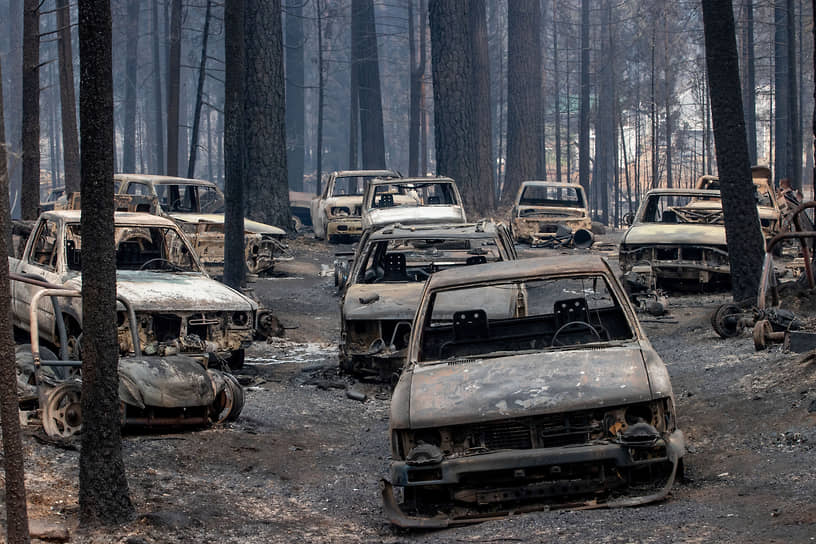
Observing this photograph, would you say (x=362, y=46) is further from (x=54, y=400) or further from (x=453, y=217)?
(x=54, y=400)

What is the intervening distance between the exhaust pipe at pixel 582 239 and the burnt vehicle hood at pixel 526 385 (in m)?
18.7

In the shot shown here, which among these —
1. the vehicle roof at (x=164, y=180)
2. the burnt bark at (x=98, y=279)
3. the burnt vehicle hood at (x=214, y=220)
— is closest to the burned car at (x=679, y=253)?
the burnt vehicle hood at (x=214, y=220)

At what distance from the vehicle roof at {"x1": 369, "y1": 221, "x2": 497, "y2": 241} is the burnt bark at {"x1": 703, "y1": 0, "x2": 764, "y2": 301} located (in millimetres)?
3626

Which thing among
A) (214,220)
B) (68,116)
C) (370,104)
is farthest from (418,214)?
(370,104)

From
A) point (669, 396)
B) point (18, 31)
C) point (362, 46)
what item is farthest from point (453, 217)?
point (18, 31)

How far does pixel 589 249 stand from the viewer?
25.1m

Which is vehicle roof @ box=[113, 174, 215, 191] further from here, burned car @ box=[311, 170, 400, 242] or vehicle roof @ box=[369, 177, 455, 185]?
burned car @ box=[311, 170, 400, 242]

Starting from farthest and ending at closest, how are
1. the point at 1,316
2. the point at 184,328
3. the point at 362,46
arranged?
1. the point at 362,46
2. the point at 184,328
3. the point at 1,316

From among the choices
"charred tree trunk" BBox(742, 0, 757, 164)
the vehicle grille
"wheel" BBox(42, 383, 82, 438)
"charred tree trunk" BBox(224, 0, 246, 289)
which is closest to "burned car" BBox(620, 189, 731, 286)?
"charred tree trunk" BBox(224, 0, 246, 289)

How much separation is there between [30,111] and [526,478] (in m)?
14.5

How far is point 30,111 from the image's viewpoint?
17781 mm

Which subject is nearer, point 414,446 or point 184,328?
point 414,446

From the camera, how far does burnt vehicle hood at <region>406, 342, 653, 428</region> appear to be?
19.1ft

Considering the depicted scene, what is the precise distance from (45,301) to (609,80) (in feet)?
164
